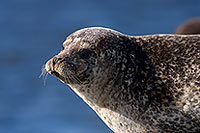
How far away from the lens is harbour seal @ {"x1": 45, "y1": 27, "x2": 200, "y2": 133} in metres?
7.88

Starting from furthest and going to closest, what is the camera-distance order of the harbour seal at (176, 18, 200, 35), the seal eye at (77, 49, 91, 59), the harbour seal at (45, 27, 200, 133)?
the harbour seal at (176, 18, 200, 35) → the seal eye at (77, 49, 91, 59) → the harbour seal at (45, 27, 200, 133)

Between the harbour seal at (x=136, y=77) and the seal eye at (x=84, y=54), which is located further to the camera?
the seal eye at (x=84, y=54)

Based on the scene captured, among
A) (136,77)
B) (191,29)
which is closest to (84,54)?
(136,77)

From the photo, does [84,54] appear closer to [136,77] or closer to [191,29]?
[136,77]

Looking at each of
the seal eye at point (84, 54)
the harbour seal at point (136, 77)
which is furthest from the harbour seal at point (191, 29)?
the seal eye at point (84, 54)

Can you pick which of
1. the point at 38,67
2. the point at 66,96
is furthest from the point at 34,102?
the point at 38,67

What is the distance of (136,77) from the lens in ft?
26.9

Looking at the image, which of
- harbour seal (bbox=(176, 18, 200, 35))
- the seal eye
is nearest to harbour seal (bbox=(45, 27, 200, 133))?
the seal eye

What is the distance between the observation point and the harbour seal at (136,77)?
7.88 metres

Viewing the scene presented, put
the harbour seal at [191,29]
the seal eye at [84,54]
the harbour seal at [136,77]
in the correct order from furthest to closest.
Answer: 1. the harbour seal at [191,29]
2. the seal eye at [84,54]
3. the harbour seal at [136,77]

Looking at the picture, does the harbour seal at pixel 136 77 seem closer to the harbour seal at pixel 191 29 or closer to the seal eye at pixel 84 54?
the seal eye at pixel 84 54

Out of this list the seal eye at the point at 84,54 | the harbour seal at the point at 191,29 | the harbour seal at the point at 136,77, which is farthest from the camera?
the harbour seal at the point at 191,29

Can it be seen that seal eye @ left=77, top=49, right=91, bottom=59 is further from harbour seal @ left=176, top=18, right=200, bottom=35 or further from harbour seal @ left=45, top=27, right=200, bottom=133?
harbour seal @ left=176, top=18, right=200, bottom=35

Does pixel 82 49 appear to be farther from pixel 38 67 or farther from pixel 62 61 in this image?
pixel 38 67
